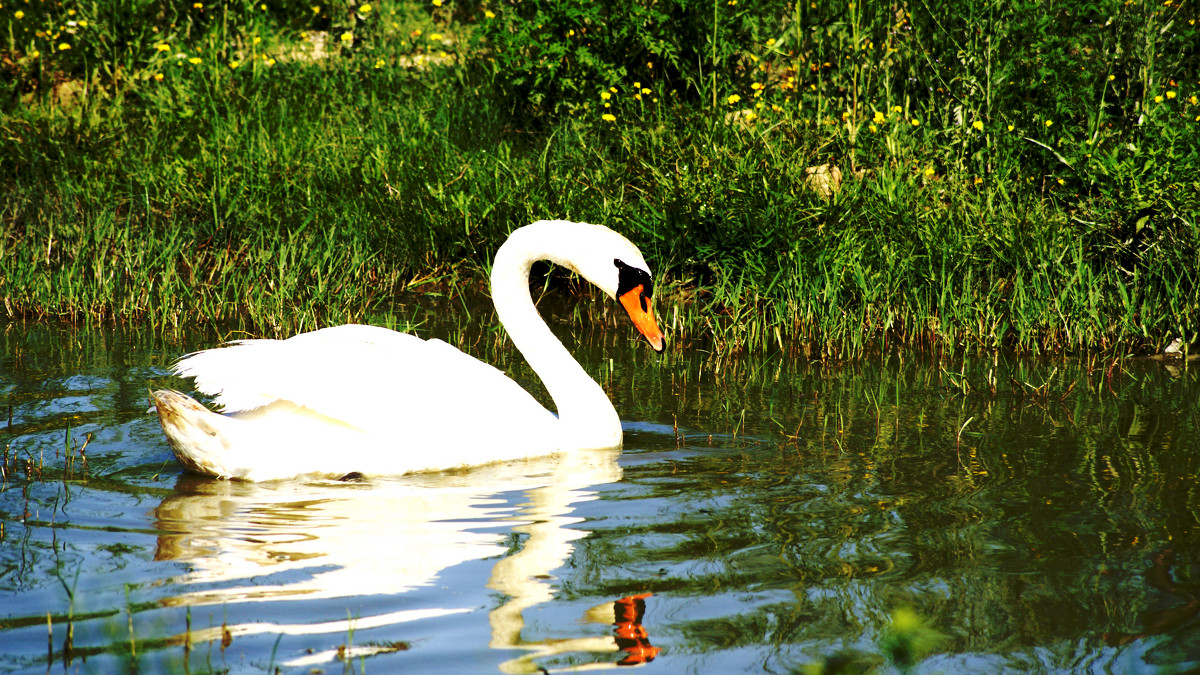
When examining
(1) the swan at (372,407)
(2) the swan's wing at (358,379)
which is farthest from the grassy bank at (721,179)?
(2) the swan's wing at (358,379)

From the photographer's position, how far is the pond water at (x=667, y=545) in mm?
3033

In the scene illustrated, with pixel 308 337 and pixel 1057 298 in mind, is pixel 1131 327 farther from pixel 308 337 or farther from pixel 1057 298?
pixel 308 337

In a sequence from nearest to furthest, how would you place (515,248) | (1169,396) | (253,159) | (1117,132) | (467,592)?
(467,592)
(515,248)
(1169,396)
(1117,132)
(253,159)

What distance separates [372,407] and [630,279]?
1151 mm

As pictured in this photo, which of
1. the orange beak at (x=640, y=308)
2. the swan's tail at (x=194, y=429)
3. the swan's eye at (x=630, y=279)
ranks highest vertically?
the swan's eye at (x=630, y=279)

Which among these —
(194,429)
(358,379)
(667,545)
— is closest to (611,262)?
(358,379)

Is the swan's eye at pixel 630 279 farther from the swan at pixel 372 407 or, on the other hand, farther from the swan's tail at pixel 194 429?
the swan's tail at pixel 194 429

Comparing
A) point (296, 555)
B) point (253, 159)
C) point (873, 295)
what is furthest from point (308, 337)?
point (253, 159)

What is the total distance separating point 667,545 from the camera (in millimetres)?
3801

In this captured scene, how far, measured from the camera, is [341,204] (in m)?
8.50

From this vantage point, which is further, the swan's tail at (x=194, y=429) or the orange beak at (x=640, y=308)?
the orange beak at (x=640, y=308)

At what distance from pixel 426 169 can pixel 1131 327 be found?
452 centimetres

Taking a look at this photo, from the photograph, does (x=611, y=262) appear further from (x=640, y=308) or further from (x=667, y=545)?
(x=667, y=545)

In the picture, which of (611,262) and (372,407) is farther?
(611,262)
